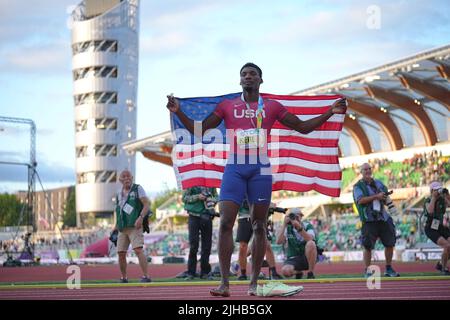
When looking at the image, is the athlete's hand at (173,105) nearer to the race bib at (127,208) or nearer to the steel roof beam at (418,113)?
the race bib at (127,208)

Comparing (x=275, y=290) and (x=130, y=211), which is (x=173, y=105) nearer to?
(x=275, y=290)

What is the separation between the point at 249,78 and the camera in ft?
28.8

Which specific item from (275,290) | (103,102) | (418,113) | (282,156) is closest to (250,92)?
(275,290)

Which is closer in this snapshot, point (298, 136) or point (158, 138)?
point (298, 136)

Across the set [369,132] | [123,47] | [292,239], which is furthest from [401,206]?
[123,47]

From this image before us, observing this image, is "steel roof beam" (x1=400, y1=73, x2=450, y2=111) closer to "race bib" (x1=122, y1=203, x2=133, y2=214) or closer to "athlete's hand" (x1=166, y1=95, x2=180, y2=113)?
"race bib" (x1=122, y1=203, x2=133, y2=214)

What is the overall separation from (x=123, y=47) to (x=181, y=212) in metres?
31.1

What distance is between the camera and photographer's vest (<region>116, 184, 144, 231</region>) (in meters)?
14.2

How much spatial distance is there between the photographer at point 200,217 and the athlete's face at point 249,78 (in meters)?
6.71

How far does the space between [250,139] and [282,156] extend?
364 cm

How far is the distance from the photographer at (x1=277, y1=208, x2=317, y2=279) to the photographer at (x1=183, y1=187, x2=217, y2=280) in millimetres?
1476
